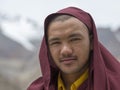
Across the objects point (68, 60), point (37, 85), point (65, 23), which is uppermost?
point (65, 23)

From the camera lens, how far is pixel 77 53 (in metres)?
1.83

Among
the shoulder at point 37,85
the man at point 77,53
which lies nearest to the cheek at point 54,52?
the man at point 77,53

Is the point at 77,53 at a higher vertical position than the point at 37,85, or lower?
higher

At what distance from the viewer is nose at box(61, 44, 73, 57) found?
1.80m

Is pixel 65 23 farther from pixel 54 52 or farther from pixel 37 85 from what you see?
pixel 37 85

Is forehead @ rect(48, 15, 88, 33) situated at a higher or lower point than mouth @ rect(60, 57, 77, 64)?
higher

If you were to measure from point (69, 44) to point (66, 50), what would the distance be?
37 millimetres

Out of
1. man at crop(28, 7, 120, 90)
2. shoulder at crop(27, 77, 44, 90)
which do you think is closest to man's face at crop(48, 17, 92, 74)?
man at crop(28, 7, 120, 90)

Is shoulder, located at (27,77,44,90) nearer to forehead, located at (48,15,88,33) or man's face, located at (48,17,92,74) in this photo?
man's face, located at (48,17,92,74)

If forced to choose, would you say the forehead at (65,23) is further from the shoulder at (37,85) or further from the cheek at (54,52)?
the shoulder at (37,85)

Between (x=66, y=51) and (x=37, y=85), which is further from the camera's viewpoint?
(x=37, y=85)

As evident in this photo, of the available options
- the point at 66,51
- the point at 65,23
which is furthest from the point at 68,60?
the point at 65,23

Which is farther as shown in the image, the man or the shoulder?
the shoulder

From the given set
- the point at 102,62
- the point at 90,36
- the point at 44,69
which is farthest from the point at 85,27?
the point at 44,69
